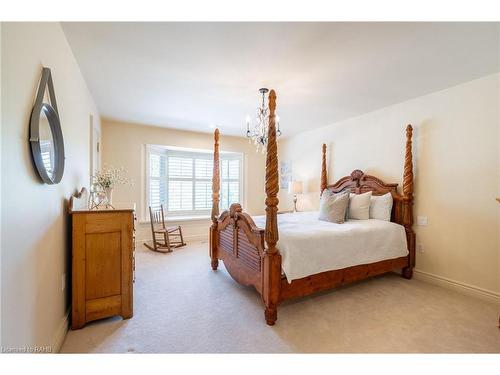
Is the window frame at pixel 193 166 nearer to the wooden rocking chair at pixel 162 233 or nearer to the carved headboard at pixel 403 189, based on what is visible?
the wooden rocking chair at pixel 162 233

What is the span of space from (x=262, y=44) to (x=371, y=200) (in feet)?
8.34

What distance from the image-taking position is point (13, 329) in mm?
1060

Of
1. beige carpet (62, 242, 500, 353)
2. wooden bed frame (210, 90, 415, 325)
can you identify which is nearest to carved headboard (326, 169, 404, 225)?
wooden bed frame (210, 90, 415, 325)

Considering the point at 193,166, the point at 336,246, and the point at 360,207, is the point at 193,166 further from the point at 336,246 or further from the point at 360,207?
the point at 336,246

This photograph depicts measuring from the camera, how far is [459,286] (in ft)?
8.48

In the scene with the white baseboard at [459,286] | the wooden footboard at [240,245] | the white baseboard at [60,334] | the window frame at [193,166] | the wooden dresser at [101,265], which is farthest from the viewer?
the window frame at [193,166]

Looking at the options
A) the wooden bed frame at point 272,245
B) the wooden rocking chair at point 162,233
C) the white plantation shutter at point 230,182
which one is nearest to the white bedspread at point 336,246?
the wooden bed frame at point 272,245

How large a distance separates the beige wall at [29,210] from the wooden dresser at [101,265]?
11 centimetres

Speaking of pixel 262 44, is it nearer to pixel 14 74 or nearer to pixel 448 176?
pixel 14 74

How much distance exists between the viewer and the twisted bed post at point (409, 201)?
114 inches

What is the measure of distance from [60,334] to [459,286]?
12.8 feet

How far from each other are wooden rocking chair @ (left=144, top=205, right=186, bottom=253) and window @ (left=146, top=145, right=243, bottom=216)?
0.41m

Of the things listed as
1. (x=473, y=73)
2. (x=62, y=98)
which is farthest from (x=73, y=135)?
(x=473, y=73)
